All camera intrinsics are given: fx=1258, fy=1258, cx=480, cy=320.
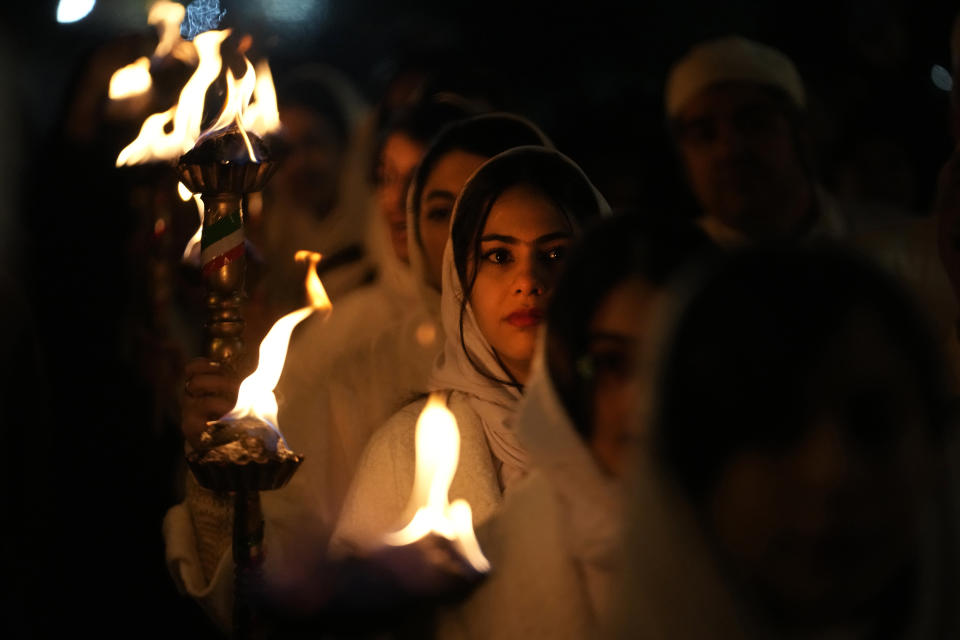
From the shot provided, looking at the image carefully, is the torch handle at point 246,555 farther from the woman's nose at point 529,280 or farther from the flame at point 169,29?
the flame at point 169,29

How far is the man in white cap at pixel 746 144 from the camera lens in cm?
285

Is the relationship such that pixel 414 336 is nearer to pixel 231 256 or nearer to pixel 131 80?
pixel 131 80

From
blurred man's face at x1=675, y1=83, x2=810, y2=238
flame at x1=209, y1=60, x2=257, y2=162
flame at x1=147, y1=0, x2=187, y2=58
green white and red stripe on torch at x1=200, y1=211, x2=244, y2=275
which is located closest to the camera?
green white and red stripe on torch at x1=200, y1=211, x2=244, y2=275

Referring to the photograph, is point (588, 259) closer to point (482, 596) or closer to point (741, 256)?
point (741, 256)

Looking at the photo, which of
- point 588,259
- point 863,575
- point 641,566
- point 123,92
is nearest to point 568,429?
point 588,259

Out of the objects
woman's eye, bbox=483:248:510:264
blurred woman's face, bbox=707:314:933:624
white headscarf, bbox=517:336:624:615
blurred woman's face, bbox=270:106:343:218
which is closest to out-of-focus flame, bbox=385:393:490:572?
white headscarf, bbox=517:336:624:615

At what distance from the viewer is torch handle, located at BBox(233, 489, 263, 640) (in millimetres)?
2004

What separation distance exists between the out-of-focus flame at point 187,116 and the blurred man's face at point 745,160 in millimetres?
1136

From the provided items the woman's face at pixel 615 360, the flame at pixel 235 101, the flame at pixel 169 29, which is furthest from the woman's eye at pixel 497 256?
the flame at pixel 169 29

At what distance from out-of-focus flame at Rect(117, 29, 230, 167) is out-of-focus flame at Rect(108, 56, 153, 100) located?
724 mm

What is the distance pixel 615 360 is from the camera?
1.62 m

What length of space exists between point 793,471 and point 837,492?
5cm

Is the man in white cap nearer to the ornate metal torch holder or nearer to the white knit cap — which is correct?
the white knit cap

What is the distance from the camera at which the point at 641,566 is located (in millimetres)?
1325
